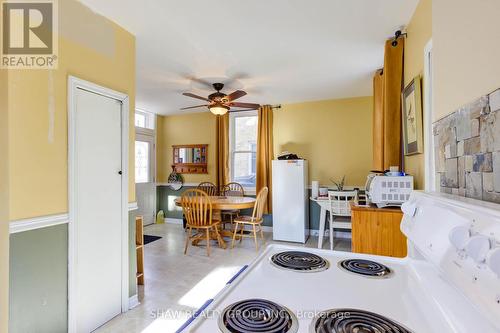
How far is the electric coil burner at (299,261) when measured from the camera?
1030 millimetres

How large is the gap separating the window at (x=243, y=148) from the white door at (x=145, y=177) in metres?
1.82

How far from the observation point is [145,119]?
559cm

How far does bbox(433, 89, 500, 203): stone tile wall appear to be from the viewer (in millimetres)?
701

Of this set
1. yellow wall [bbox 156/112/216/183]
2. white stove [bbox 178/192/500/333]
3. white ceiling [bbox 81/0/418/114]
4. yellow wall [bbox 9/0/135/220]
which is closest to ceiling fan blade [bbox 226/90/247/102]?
white ceiling [bbox 81/0/418/114]

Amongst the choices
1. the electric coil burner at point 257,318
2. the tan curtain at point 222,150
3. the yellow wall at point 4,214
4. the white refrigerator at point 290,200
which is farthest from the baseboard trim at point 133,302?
the tan curtain at point 222,150

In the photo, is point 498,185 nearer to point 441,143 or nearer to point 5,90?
point 441,143

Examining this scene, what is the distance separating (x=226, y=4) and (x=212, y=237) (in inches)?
134

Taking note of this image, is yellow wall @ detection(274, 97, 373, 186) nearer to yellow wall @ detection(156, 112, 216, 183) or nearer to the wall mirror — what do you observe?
yellow wall @ detection(156, 112, 216, 183)

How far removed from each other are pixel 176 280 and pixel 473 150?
2799mm

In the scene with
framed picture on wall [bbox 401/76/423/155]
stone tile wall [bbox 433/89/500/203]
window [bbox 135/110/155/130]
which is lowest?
stone tile wall [bbox 433/89/500/203]

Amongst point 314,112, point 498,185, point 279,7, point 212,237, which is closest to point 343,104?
point 314,112

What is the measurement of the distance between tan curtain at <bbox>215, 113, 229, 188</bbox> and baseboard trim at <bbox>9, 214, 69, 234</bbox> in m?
3.53

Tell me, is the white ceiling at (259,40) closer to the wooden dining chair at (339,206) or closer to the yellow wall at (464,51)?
the yellow wall at (464,51)

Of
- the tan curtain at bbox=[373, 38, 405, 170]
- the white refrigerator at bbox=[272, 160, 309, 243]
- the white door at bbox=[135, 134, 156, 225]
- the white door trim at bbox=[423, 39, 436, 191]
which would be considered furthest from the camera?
the white door at bbox=[135, 134, 156, 225]
